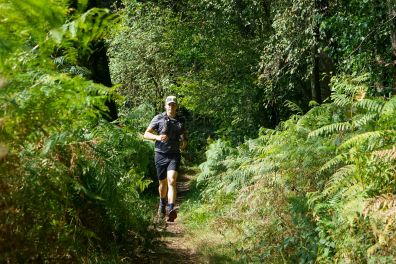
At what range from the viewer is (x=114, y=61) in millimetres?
20219

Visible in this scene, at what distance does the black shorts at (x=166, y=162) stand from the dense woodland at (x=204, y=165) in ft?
2.86

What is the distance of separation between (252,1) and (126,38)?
6882 millimetres

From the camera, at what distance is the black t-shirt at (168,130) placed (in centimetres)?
788

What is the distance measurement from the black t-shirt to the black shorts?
62 millimetres

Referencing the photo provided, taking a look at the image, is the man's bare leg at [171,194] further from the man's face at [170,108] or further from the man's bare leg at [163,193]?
the man's face at [170,108]

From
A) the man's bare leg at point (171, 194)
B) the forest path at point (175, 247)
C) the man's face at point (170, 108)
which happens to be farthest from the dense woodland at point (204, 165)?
the man's face at point (170, 108)

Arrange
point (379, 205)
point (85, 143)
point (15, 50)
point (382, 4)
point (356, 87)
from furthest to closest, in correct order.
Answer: point (382, 4), point (356, 87), point (379, 205), point (85, 143), point (15, 50)

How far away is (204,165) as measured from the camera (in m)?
11.5

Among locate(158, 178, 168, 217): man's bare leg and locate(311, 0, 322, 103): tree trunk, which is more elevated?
locate(311, 0, 322, 103): tree trunk

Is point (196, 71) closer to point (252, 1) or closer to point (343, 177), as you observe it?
point (252, 1)

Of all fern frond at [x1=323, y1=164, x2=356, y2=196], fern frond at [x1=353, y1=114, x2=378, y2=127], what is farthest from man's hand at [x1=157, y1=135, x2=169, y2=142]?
fern frond at [x1=323, y1=164, x2=356, y2=196]

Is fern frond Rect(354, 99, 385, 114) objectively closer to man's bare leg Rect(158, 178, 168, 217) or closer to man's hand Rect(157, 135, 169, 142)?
man's hand Rect(157, 135, 169, 142)

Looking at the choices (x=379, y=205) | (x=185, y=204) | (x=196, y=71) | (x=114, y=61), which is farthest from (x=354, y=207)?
A: (x=114, y=61)

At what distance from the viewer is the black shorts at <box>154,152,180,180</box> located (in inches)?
309
